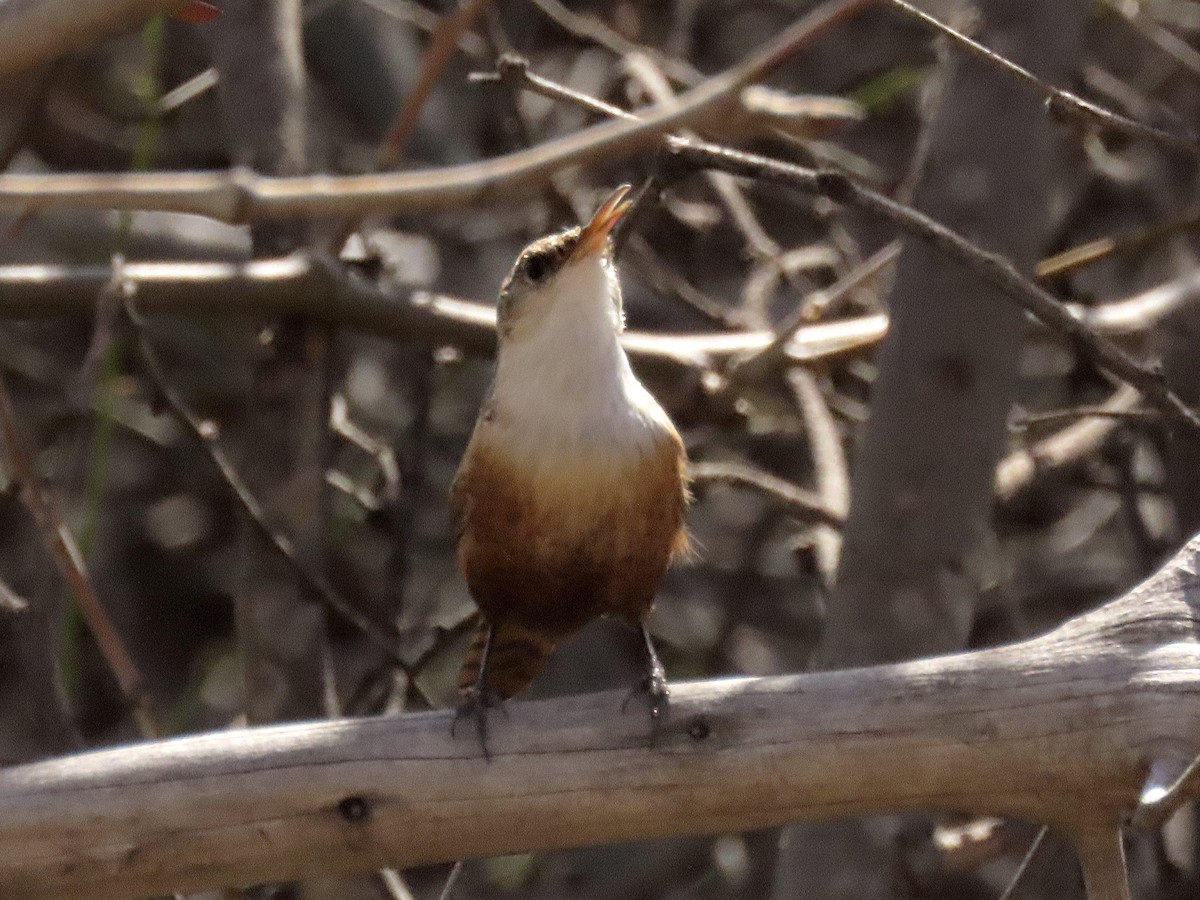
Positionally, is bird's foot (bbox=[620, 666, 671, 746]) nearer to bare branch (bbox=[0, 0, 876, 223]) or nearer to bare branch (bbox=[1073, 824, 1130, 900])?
bare branch (bbox=[1073, 824, 1130, 900])

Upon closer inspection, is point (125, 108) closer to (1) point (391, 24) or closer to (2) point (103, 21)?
(1) point (391, 24)

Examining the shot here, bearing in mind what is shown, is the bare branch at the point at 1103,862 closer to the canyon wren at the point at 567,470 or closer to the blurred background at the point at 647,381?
the blurred background at the point at 647,381

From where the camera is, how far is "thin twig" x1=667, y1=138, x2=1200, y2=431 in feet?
10.3

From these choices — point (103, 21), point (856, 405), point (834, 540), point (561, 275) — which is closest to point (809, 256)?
point (856, 405)

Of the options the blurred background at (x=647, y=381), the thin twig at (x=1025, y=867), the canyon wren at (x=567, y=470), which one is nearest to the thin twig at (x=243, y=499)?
the blurred background at (x=647, y=381)

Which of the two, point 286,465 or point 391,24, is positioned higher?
point 391,24

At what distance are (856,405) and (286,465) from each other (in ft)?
5.74

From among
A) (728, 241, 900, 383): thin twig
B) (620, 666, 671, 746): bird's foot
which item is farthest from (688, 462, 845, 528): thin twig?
(620, 666, 671, 746): bird's foot

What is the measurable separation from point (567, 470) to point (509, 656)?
2.07 feet

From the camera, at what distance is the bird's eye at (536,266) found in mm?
3818

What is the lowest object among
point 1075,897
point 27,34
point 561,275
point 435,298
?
point 1075,897

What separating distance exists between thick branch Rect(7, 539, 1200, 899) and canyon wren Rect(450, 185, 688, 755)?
0.78 meters

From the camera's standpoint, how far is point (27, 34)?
1.36m

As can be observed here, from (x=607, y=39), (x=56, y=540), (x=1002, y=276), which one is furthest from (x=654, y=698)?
(x=607, y=39)
